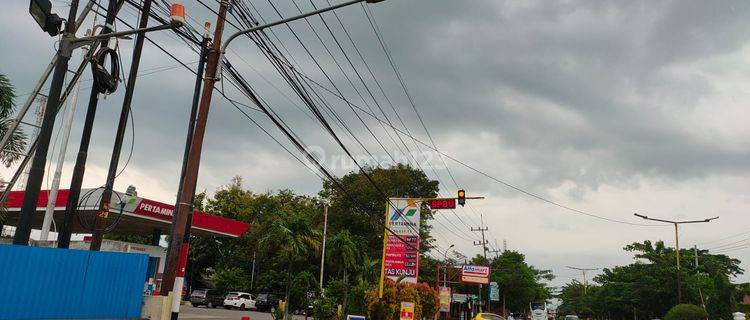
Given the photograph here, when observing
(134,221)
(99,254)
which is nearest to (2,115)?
(99,254)

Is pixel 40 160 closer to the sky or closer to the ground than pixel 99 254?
closer to the sky

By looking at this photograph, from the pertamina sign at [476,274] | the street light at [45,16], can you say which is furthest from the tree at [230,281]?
the street light at [45,16]

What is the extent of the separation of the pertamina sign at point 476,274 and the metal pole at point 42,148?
178 feet

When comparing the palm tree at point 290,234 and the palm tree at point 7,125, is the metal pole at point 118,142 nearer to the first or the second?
the palm tree at point 7,125

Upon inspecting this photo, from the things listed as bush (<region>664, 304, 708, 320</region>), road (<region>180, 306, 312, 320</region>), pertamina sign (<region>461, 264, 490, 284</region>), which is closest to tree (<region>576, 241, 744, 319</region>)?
bush (<region>664, 304, 708, 320</region>)

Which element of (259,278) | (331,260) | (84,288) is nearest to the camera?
(84,288)

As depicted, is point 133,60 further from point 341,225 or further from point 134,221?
point 341,225

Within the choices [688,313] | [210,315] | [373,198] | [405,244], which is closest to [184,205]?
[210,315]

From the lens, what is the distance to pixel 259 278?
5712cm

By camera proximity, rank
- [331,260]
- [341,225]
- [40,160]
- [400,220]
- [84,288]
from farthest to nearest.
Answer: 1. [341,225]
2. [331,260]
3. [400,220]
4. [84,288]
5. [40,160]

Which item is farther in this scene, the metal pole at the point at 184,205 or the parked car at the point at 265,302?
the parked car at the point at 265,302

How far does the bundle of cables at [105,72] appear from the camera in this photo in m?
13.7

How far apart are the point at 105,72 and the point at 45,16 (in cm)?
327

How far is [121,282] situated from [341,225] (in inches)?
1963
